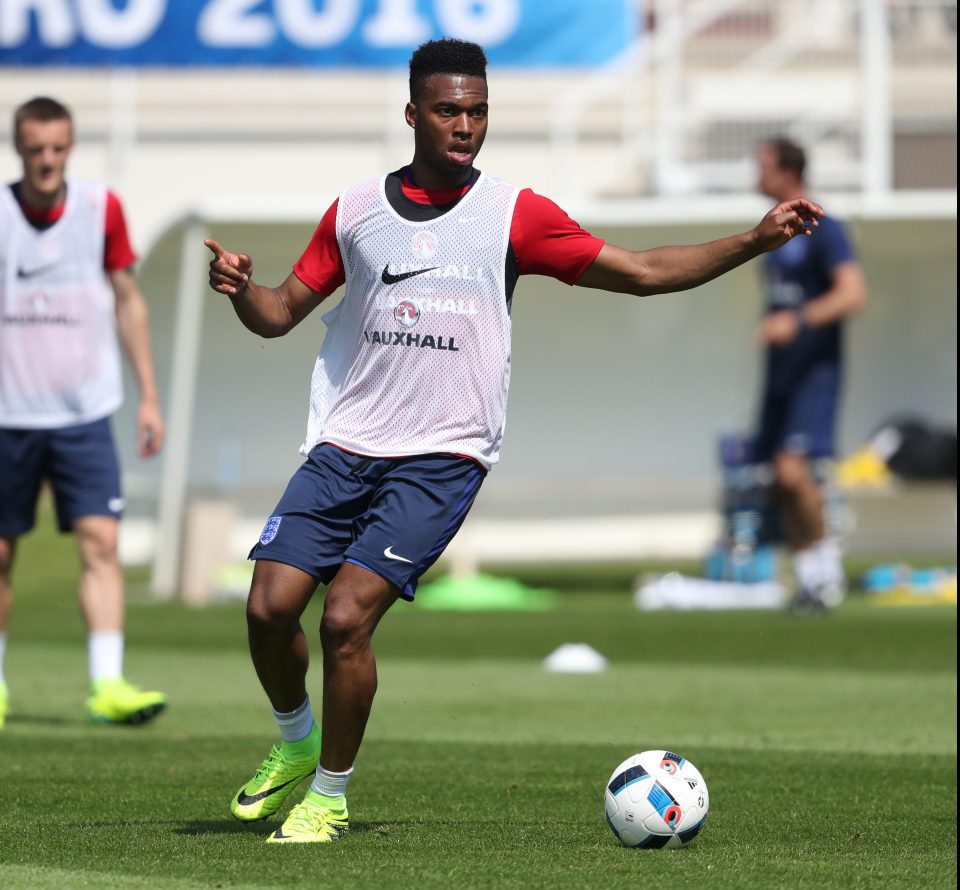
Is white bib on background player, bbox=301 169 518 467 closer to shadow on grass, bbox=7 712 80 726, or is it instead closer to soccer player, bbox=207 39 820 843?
soccer player, bbox=207 39 820 843

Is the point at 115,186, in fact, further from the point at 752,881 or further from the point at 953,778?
the point at 752,881

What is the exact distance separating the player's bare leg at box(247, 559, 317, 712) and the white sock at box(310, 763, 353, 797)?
1.22ft

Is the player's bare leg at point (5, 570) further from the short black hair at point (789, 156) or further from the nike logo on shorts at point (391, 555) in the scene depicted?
the short black hair at point (789, 156)

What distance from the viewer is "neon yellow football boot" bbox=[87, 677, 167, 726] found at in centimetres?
844

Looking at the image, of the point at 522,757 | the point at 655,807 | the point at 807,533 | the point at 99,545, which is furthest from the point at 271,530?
the point at 807,533

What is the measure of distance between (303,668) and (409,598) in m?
0.44

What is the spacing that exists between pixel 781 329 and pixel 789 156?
113cm

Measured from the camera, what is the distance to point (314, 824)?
18.2ft

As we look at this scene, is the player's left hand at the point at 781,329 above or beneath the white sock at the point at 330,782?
above

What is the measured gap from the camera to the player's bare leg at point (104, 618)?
335 inches

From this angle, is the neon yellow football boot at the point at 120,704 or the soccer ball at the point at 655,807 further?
the neon yellow football boot at the point at 120,704

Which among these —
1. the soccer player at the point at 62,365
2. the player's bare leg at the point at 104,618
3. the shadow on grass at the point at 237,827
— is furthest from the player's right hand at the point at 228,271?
the player's bare leg at the point at 104,618

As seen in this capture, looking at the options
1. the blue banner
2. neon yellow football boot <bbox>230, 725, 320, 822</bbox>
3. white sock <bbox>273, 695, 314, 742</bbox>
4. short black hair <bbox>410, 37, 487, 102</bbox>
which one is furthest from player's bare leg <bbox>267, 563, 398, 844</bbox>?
the blue banner

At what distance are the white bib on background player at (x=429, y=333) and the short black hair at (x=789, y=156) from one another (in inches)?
307
